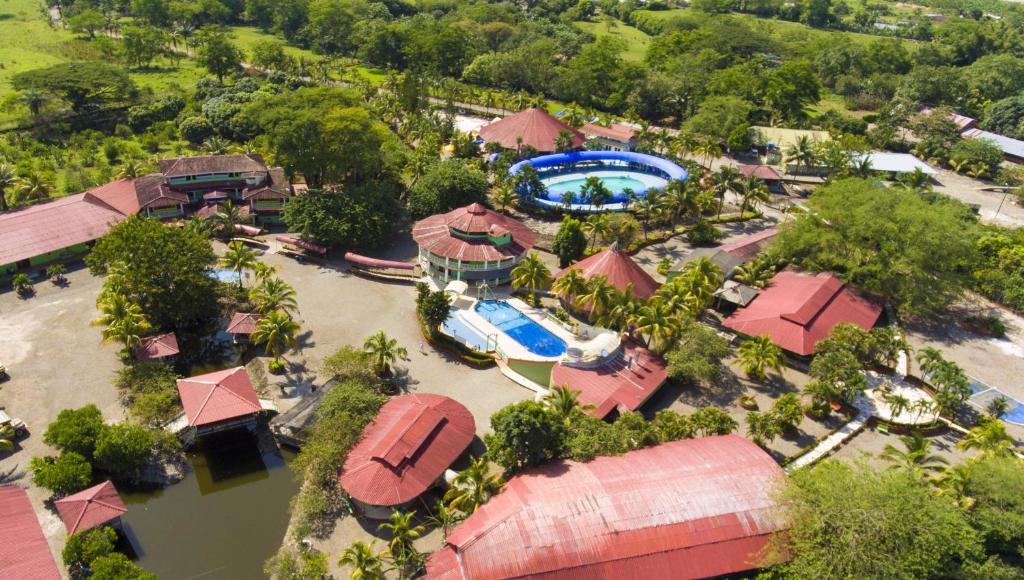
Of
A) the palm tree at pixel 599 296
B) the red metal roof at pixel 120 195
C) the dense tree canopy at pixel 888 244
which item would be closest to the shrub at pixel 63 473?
the palm tree at pixel 599 296

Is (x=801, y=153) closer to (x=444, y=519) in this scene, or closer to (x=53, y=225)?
(x=444, y=519)

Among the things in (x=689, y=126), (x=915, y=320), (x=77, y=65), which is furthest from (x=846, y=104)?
(x=77, y=65)

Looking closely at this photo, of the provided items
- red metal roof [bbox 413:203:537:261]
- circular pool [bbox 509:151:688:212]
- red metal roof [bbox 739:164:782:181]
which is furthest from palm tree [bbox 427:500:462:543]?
red metal roof [bbox 739:164:782:181]

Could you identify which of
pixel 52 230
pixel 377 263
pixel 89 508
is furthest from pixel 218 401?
pixel 52 230

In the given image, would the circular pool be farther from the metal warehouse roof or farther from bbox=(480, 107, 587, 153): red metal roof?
the metal warehouse roof

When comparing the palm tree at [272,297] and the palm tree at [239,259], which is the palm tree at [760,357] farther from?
the palm tree at [239,259]

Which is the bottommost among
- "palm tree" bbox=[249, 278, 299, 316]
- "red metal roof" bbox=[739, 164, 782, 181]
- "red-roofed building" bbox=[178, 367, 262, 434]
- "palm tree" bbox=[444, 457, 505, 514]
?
"palm tree" bbox=[444, 457, 505, 514]
